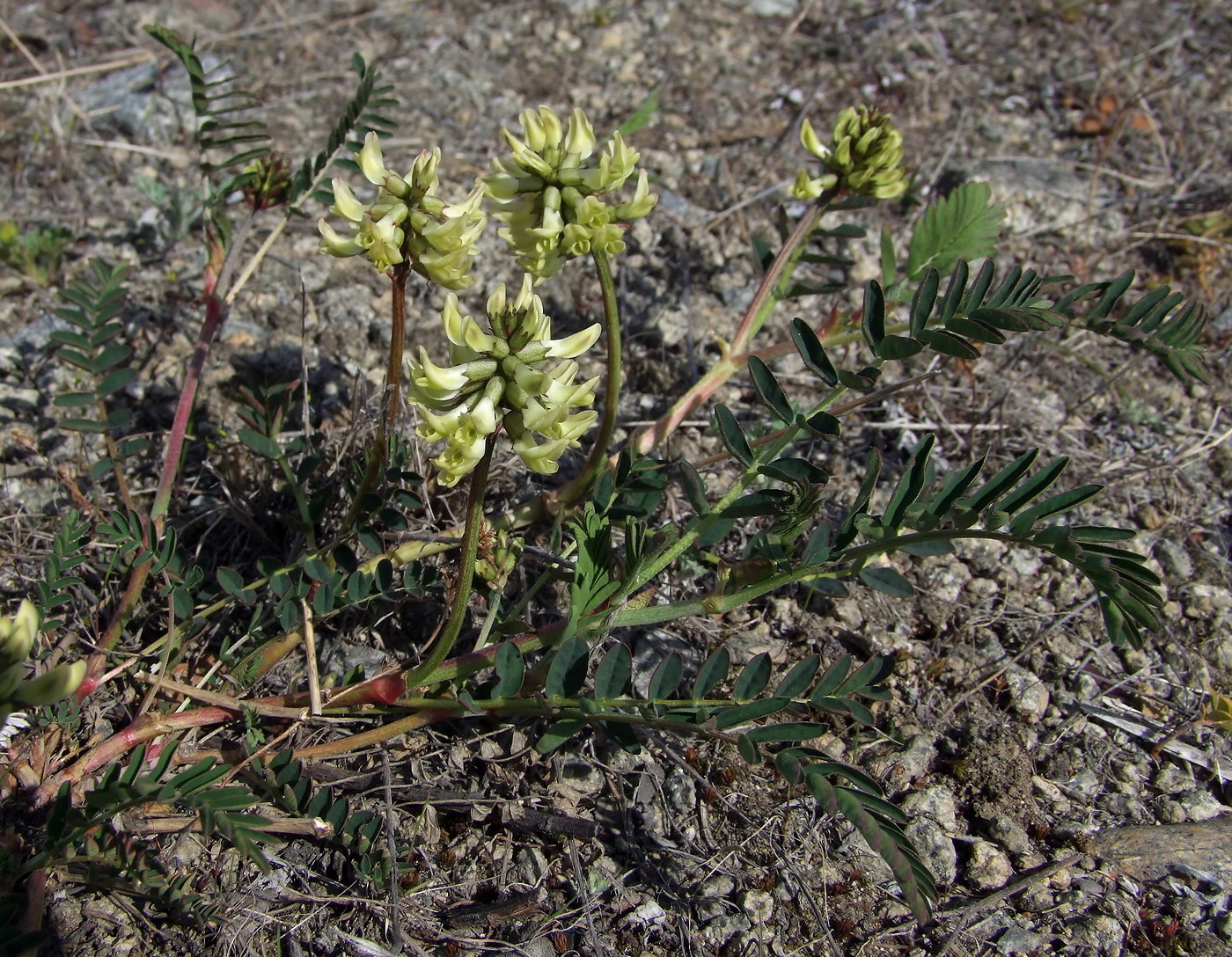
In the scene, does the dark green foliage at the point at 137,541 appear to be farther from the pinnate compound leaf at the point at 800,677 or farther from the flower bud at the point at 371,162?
the pinnate compound leaf at the point at 800,677

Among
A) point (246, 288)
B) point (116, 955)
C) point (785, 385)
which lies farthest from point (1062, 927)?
point (246, 288)

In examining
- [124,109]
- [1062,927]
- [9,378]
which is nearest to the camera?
[1062,927]

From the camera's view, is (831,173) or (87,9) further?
(87,9)

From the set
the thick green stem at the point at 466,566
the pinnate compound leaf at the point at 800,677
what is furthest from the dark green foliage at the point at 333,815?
the pinnate compound leaf at the point at 800,677

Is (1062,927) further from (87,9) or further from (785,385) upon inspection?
(87,9)

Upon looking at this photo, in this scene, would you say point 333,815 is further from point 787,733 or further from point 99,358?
point 99,358
